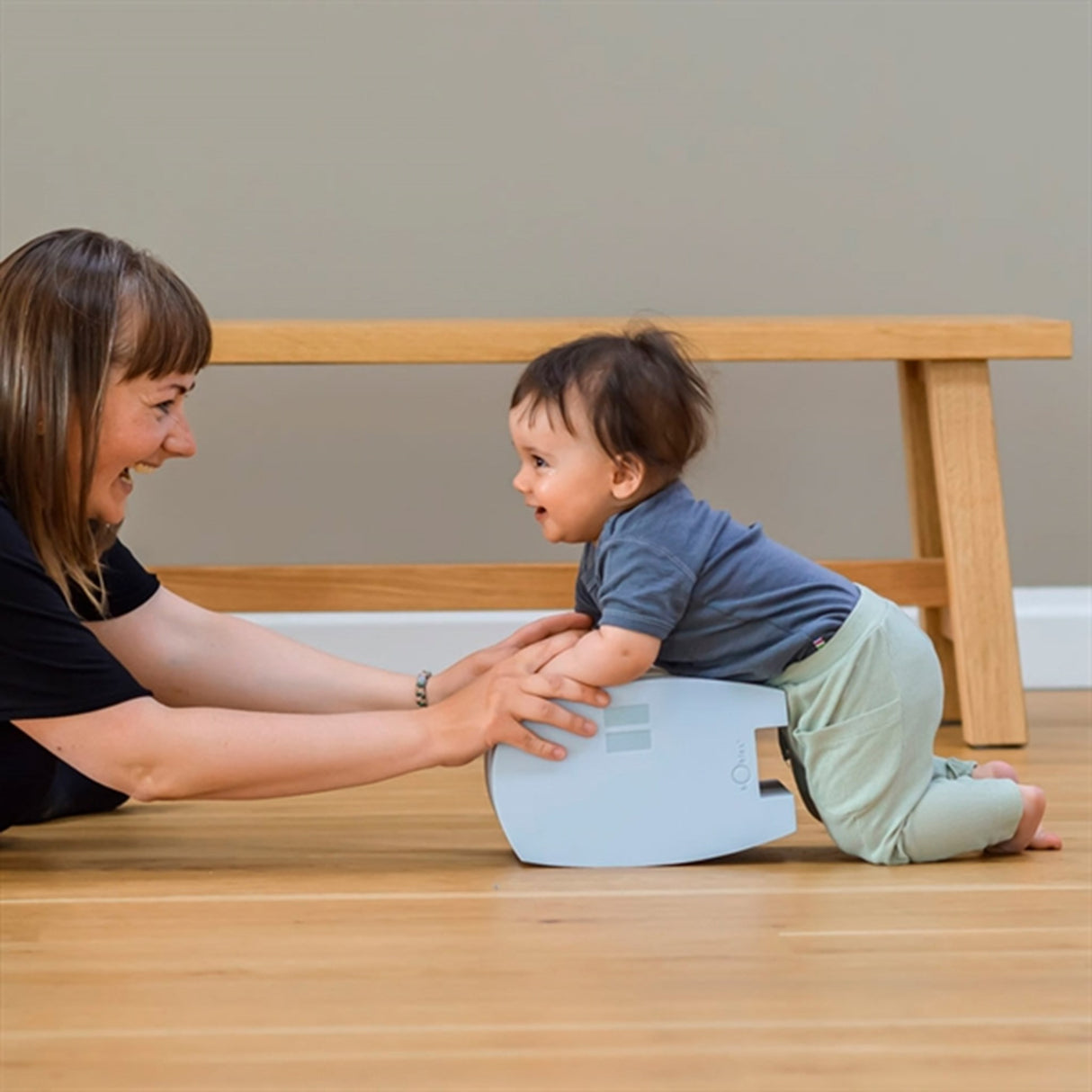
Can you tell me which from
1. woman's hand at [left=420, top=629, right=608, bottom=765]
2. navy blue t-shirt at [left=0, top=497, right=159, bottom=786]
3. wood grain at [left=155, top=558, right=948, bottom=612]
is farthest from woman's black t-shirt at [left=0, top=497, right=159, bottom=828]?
wood grain at [left=155, top=558, right=948, bottom=612]

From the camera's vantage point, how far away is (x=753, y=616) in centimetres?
148

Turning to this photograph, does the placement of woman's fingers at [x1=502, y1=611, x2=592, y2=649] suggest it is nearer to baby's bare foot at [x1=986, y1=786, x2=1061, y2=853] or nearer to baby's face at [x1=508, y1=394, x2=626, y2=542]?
baby's face at [x1=508, y1=394, x2=626, y2=542]

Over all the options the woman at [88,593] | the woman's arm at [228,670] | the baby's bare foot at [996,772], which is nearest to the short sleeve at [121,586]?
the woman's arm at [228,670]

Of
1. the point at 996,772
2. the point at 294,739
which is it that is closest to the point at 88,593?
the point at 294,739

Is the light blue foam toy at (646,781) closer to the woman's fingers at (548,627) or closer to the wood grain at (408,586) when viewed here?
the woman's fingers at (548,627)

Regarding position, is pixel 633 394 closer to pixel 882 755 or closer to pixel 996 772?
pixel 882 755

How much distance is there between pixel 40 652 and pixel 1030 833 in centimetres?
90

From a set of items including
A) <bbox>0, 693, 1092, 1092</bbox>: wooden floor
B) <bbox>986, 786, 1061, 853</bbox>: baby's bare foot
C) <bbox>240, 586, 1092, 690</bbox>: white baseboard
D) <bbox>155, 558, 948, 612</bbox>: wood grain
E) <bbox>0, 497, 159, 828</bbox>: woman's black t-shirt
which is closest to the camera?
<bbox>0, 693, 1092, 1092</bbox>: wooden floor

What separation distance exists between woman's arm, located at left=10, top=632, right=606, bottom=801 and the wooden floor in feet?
0.31

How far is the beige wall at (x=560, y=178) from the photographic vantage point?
2.56 metres

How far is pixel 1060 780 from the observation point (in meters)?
1.88

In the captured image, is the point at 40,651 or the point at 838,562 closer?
the point at 40,651

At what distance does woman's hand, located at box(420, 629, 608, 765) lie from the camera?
4.76ft

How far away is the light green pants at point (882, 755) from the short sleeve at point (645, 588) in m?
0.15
